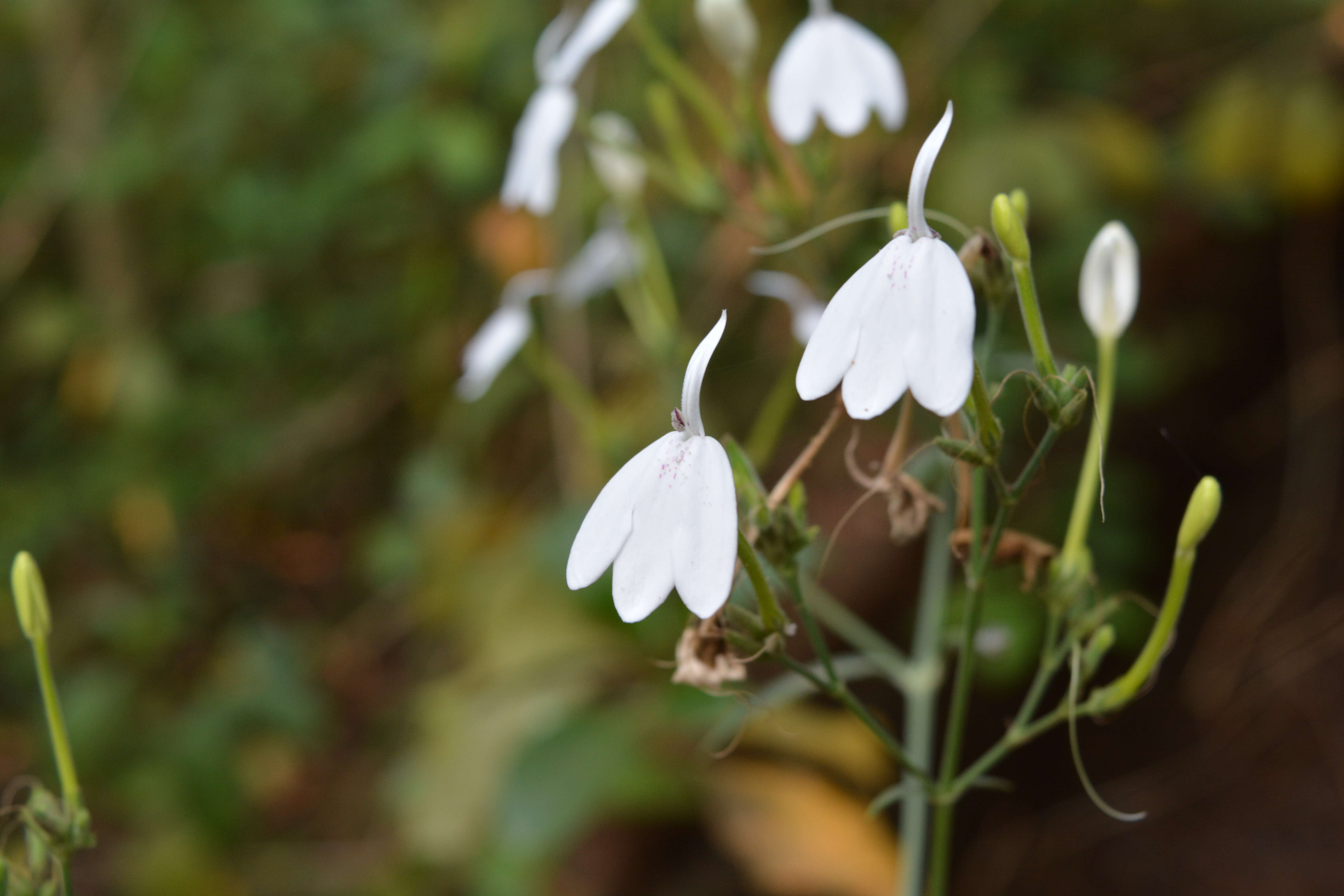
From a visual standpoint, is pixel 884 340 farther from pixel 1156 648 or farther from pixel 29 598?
pixel 29 598

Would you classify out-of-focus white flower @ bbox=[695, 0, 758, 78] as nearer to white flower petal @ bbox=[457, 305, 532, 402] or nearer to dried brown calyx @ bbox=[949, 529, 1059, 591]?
white flower petal @ bbox=[457, 305, 532, 402]

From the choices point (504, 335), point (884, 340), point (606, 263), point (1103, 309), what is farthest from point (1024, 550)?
point (606, 263)

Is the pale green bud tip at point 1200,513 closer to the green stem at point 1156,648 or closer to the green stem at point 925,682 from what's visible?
the green stem at point 1156,648

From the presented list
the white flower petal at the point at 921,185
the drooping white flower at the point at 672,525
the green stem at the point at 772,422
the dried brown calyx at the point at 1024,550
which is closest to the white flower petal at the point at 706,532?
the drooping white flower at the point at 672,525

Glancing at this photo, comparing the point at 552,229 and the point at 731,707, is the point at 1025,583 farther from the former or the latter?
the point at 552,229

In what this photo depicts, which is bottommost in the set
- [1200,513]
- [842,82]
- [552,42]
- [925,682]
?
[925,682]

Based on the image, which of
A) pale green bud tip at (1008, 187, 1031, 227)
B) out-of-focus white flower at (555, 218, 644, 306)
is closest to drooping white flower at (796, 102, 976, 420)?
pale green bud tip at (1008, 187, 1031, 227)
